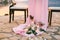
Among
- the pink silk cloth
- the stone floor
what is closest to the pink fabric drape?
the pink silk cloth

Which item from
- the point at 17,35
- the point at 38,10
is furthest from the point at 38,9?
the point at 17,35

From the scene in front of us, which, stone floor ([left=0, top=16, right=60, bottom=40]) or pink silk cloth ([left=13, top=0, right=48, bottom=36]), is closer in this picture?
stone floor ([left=0, top=16, right=60, bottom=40])

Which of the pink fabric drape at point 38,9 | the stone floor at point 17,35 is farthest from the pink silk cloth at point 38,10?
the stone floor at point 17,35

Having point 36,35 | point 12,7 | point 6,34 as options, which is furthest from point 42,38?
point 12,7

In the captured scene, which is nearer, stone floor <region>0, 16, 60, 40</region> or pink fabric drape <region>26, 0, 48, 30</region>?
stone floor <region>0, 16, 60, 40</region>

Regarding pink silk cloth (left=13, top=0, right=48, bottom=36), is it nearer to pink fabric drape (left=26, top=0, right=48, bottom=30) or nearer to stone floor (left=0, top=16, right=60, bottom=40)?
pink fabric drape (left=26, top=0, right=48, bottom=30)

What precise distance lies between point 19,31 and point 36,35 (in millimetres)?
381

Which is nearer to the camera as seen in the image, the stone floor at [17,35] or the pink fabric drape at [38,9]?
the stone floor at [17,35]

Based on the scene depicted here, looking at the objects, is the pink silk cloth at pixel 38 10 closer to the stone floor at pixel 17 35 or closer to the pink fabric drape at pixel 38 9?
the pink fabric drape at pixel 38 9

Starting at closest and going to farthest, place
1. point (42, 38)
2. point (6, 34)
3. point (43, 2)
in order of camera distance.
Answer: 1. point (42, 38)
2. point (6, 34)
3. point (43, 2)

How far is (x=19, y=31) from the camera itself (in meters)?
3.12

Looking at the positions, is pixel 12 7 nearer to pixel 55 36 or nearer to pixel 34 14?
pixel 34 14

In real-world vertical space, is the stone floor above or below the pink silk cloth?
below

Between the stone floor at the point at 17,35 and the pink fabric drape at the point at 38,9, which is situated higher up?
the pink fabric drape at the point at 38,9
